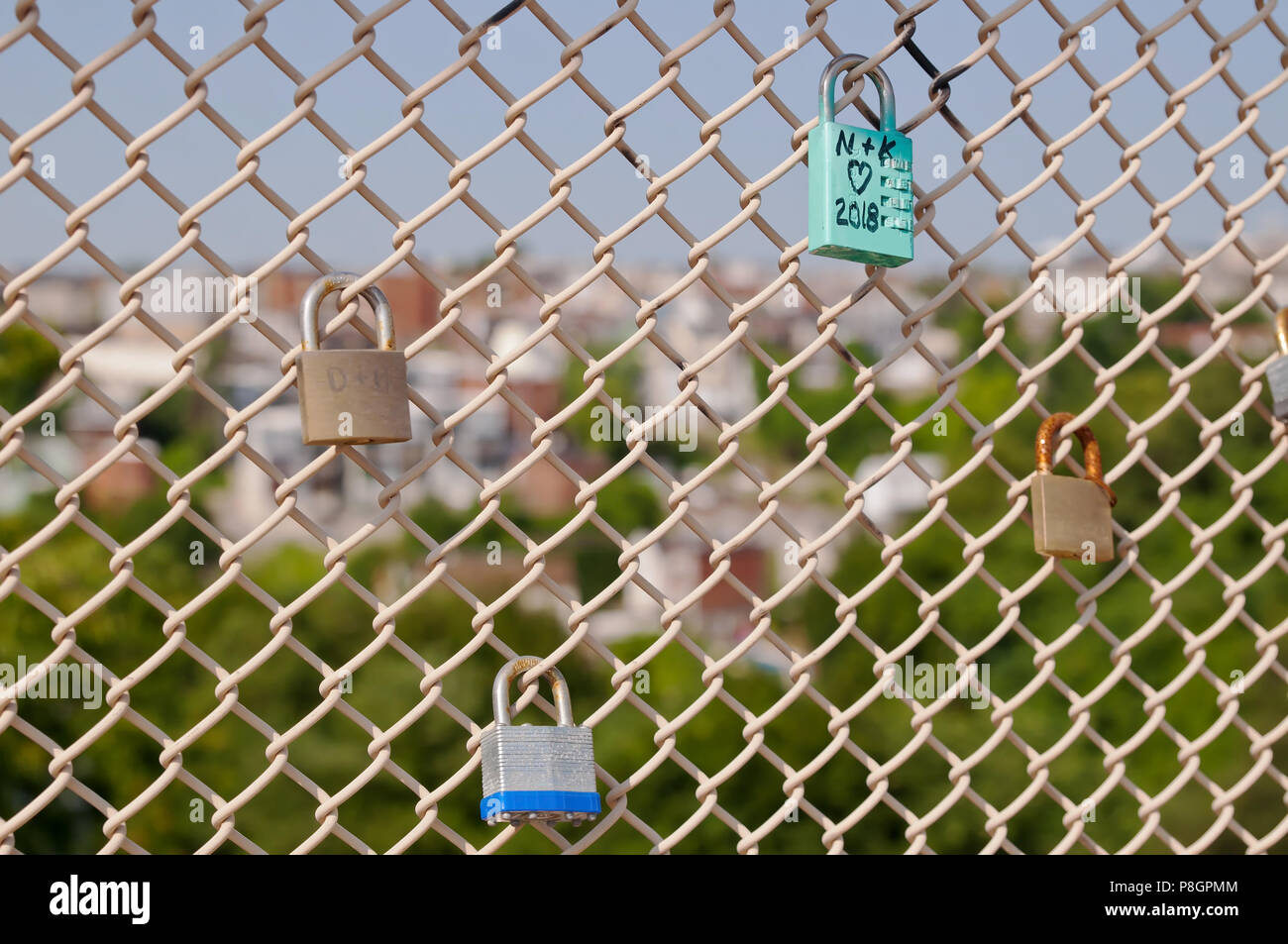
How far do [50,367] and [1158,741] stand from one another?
113 feet

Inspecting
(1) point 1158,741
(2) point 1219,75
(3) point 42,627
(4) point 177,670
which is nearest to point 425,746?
(4) point 177,670

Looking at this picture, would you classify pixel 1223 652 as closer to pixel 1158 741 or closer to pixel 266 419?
pixel 1158 741

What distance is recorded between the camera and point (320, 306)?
2027 mm

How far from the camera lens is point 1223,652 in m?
43.7

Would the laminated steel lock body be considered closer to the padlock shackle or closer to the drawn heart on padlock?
the padlock shackle

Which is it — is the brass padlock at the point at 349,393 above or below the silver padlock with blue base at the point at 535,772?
above

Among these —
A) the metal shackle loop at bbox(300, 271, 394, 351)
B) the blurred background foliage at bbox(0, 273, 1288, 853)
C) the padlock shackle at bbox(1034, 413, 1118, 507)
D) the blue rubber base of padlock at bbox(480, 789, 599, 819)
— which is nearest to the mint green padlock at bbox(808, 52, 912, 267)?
the padlock shackle at bbox(1034, 413, 1118, 507)

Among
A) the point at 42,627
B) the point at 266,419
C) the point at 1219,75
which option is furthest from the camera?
the point at 266,419

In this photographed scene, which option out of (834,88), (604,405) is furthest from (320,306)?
(834,88)

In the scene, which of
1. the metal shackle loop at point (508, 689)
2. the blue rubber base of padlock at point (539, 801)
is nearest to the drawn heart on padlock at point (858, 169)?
the metal shackle loop at point (508, 689)

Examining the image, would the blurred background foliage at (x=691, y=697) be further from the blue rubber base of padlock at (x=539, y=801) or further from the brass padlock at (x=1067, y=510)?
the blue rubber base of padlock at (x=539, y=801)

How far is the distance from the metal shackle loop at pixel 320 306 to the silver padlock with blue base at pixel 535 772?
1.76 ft

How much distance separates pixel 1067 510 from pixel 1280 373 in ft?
2.07

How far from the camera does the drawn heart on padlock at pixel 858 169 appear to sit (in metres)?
2.31
